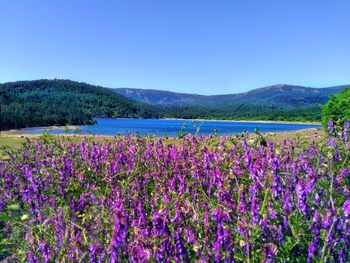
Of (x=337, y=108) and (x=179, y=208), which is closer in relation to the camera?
(x=179, y=208)

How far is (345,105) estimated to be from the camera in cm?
5544

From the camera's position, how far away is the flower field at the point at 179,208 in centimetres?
238

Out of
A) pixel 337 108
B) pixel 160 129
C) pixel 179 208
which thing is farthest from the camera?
pixel 160 129

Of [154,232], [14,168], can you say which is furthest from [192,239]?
[14,168]

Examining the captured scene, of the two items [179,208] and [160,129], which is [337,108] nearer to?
[160,129]

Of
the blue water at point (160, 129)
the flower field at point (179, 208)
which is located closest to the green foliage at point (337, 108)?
the blue water at point (160, 129)

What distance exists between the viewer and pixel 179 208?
2.75 metres

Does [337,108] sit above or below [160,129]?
above

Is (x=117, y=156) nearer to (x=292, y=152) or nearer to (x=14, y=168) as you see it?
(x=14, y=168)

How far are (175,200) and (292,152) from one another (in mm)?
2319

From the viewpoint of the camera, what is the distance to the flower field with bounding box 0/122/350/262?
2.38m

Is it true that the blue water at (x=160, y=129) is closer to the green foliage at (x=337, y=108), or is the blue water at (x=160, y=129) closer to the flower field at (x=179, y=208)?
the flower field at (x=179, y=208)

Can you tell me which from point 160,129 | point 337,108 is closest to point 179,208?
point 337,108

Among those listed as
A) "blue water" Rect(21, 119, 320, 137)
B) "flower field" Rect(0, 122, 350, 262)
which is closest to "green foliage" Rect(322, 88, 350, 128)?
"blue water" Rect(21, 119, 320, 137)
